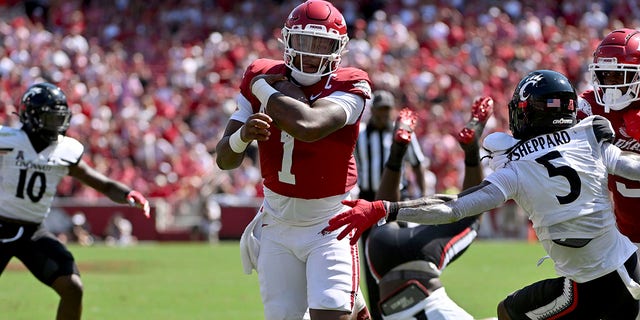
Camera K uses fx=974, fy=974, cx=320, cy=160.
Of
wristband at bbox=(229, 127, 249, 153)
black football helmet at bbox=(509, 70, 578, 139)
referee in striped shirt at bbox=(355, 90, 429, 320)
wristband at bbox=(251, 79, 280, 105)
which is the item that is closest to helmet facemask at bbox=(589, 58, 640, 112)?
black football helmet at bbox=(509, 70, 578, 139)

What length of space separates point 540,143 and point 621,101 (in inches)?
33.6

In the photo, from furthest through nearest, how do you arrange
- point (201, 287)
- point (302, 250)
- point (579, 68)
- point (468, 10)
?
point (468, 10), point (579, 68), point (201, 287), point (302, 250)

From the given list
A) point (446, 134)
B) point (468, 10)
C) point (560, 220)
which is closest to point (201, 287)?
point (560, 220)

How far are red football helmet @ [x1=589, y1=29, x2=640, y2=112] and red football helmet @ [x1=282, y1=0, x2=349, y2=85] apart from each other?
4.64ft

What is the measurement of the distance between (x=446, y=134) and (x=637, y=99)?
14292 millimetres

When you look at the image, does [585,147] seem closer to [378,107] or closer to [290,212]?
[290,212]

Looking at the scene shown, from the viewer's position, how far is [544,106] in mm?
4555

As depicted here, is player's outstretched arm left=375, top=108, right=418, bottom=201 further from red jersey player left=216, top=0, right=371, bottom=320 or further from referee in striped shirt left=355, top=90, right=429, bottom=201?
referee in striped shirt left=355, top=90, right=429, bottom=201

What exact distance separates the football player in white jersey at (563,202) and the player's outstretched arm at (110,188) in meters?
2.59

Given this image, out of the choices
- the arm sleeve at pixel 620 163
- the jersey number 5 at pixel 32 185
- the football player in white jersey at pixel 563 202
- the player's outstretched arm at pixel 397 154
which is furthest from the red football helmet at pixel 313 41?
the jersey number 5 at pixel 32 185

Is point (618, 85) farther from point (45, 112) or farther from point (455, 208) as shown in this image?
point (45, 112)

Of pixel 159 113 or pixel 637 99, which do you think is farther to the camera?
pixel 159 113

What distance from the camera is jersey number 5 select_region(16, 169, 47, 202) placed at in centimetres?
662

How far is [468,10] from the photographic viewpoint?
23531 millimetres
